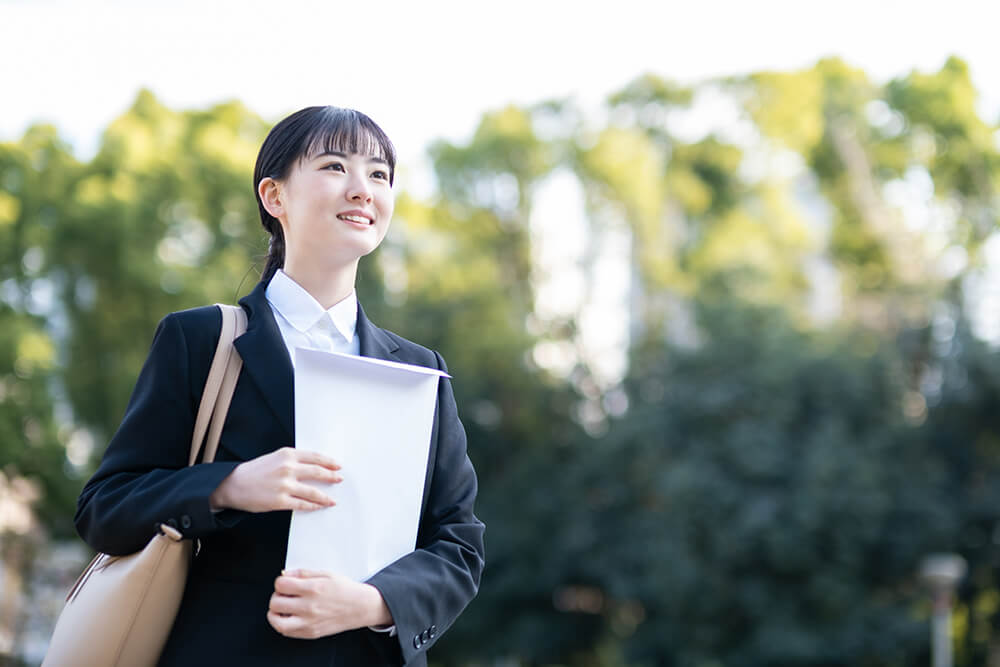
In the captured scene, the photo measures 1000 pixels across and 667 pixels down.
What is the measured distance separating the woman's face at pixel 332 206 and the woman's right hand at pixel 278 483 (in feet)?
1.43

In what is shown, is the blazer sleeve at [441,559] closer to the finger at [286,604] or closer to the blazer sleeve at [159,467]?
the finger at [286,604]

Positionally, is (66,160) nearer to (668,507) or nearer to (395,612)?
(668,507)

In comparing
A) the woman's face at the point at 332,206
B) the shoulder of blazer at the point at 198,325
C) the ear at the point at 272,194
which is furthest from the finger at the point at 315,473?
the ear at the point at 272,194

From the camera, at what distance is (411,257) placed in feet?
77.4

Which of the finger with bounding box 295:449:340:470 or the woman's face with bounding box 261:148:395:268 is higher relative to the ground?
the woman's face with bounding box 261:148:395:268

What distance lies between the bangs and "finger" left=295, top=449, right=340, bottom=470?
0.59 metres

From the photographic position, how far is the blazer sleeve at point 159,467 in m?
1.77

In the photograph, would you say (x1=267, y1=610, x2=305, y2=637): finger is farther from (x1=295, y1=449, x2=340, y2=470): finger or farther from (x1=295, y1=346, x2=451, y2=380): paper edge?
(x1=295, y1=346, x2=451, y2=380): paper edge

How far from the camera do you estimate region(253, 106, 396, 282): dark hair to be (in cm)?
206

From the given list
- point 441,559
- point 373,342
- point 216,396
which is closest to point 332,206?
point 373,342

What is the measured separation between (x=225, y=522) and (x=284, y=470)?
14cm

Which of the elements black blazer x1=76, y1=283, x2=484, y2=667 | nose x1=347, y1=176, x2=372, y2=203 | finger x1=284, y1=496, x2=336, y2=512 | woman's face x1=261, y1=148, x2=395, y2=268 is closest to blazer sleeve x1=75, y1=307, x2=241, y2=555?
black blazer x1=76, y1=283, x2=484, y2=667

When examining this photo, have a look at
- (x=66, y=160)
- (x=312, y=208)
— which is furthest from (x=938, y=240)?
(x=312, y=208)

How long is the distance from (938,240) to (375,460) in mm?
21087
